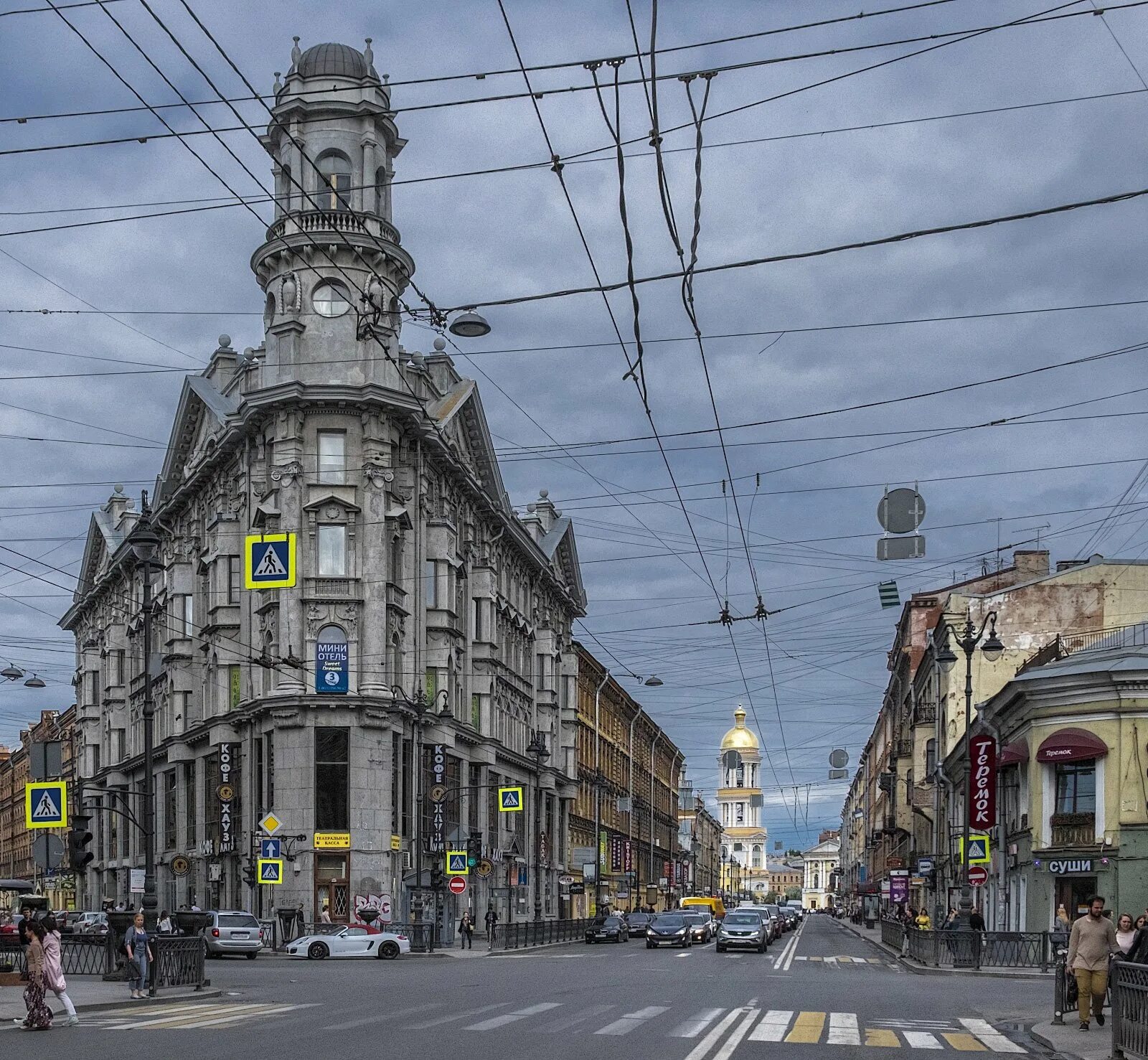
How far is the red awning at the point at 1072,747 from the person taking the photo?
144 feet

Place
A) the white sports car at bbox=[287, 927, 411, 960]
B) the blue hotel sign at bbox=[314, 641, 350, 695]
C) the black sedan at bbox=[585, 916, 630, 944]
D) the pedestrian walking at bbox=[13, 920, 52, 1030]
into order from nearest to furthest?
the pedestrian walking at bbox=[13, 920, 52, 1030] < the white sports car at bbox=[287, 927, 411, 960] < the blue hotel sign at bbox=[314, 641, 350, 695] < the black sedan at bbox=[585, 916, 630, 944]

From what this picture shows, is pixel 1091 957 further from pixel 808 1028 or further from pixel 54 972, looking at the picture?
pixel 54 972

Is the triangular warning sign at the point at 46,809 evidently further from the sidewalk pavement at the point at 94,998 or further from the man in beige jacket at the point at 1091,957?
→ the man in beige jacket at the point at 1091,957

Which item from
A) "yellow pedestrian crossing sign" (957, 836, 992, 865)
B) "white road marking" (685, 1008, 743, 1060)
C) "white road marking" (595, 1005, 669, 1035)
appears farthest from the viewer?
"yellow pedestrian crossing sign" (957, 836, 992, 865)

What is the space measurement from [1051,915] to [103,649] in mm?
57174

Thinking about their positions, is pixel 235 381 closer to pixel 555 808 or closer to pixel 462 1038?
pixel 555 808

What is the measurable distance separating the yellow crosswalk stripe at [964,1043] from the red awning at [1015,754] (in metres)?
27.2

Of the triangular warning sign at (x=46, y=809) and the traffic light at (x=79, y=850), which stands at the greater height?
the triangular warning sign at (x=46, y=809)

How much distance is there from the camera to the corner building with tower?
55844mm

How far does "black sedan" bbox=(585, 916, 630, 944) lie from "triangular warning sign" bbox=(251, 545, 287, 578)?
3467cm

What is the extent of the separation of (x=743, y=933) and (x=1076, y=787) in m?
15.7

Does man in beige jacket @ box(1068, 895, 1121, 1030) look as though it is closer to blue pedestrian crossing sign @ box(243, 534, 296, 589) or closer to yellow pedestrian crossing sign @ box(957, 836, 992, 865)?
blue pedestrian crossing sign @ box(243, 534, 296, 589)

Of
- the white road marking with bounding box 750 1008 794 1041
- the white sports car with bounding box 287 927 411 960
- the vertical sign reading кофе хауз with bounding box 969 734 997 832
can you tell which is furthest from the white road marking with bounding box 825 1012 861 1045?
the vertical sign reading кофе хауз with bounding box 969 734 997 832

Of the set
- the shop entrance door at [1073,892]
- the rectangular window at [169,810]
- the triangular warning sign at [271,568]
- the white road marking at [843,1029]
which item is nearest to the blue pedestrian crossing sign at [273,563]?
the triangular warning sign at [271,568]
